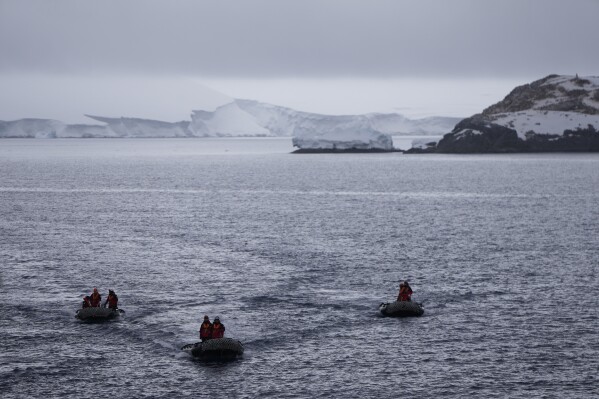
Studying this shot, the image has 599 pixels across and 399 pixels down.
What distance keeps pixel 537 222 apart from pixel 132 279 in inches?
2706

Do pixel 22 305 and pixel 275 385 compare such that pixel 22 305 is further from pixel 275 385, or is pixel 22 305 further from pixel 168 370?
pixel 275 385

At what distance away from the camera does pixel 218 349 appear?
51750 mm

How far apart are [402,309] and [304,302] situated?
8606mm

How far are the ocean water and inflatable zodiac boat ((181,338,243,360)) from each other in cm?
81

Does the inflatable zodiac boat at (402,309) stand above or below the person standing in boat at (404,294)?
below

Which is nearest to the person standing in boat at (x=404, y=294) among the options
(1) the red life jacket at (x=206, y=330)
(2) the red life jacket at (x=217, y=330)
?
(2) the red life jacket at (x=217, y=330)

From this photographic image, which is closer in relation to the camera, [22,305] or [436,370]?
[436,370]

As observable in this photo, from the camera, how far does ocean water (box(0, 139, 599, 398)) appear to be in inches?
1881

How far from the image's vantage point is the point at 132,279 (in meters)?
76.6

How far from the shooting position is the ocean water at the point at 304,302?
47.8 metres

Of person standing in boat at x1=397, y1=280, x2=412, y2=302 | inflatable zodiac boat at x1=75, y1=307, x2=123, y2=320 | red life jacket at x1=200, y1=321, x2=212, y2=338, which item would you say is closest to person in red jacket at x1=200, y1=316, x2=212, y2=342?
red life jacket at x1=200, y1=321, x2=212, y2=338

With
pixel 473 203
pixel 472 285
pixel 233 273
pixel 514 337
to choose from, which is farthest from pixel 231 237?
pixel 473 203

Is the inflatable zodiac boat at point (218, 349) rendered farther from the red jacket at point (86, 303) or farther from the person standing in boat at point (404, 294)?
the person standing in boat at point (404, 294)

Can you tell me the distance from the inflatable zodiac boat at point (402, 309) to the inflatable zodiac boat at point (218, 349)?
14.7 m
